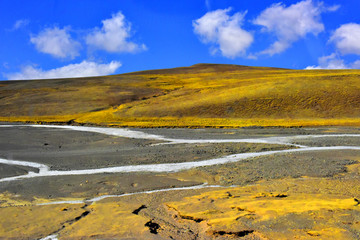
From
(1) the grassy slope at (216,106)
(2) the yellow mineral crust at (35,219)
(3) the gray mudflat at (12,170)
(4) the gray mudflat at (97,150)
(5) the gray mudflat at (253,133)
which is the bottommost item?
(2) the yellow mineral crust at (35,219)

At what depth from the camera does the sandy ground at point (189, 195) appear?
6.84 m

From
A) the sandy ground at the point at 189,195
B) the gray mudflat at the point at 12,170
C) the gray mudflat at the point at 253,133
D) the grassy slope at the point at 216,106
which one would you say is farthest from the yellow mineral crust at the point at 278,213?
the grassy slope at the point at 216,106

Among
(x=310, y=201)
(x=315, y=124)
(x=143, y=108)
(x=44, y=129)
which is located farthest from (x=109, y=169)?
(x=143, y=108)

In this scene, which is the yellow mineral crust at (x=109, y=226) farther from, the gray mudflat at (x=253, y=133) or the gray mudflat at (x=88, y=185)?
the gray mudflat at (x=253, y=133)

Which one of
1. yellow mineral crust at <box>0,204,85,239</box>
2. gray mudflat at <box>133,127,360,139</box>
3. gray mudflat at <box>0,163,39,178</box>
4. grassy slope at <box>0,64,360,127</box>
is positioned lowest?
yellow mineral crust at <box>0,204,85,239</box>

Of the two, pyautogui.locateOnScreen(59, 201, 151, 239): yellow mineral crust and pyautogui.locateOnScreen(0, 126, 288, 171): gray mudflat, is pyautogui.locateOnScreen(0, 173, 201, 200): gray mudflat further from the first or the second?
pyautogui.locateOnScreen(59, 201, 151, 239): yellow mineral crust

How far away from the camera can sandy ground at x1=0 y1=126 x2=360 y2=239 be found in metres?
6.84

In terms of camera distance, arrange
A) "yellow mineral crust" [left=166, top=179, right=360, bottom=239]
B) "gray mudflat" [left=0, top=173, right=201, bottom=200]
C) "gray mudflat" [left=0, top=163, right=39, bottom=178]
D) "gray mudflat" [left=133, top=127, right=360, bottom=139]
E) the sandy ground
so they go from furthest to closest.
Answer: "gray mudflat" [left=133, top=127, right=360, bottom=139]
"gray mudflat" [left=0, top=163, right=39, bottom=178]
"gray mudflat" [left=0, top=173, right=201, bottom=200]
the sandy ground
"yellow mineral crust" [left=166, top=179, right=360, bottom=239]

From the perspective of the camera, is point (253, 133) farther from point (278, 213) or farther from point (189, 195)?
point (278, 213)

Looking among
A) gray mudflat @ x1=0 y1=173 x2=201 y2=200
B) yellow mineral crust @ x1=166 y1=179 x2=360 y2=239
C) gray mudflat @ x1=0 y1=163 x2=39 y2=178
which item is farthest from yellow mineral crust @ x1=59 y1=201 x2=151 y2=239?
gray mudflat @ x1=0 y1=163 x2=39 y2=178

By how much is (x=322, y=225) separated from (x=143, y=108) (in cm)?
3688

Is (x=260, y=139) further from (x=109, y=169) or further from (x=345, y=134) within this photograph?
(x=109, y=169)

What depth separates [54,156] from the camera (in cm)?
1878

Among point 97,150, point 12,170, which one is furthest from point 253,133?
point 12,170
